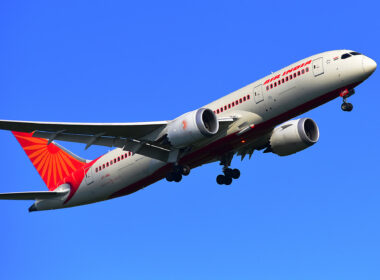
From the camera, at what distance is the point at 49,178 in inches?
1724

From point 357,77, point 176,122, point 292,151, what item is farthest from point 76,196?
point 357,77

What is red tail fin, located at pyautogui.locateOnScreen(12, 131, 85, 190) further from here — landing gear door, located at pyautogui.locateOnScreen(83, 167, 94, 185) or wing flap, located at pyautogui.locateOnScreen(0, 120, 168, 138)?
wing flap, located at pyautogui.locateOnScreen(0, 120, 168, 138)

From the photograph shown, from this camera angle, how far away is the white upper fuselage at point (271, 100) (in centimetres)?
3350

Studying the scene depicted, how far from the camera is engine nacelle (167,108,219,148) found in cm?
3400

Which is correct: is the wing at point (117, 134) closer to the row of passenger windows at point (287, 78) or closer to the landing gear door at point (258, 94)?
the landing gear door at point (258, 94)

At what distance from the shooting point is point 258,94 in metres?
34.8

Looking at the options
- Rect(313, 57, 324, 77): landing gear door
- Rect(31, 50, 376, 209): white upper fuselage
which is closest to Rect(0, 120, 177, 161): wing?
Rect(31, 50, 376, 209): white upper fuselage

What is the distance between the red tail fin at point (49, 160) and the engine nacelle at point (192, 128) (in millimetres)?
9540

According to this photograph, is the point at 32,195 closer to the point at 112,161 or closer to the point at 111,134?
the point at 112,161

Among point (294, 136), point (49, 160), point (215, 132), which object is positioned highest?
point (49, 160)

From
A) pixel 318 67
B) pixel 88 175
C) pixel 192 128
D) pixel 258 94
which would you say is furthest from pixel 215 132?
pixel 88 175

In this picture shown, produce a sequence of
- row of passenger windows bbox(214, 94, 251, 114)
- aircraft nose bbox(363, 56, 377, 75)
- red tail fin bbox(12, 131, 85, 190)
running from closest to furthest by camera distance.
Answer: aircraft nose bbox(363, 56, 377, 75), row of passenger windows bbox(214, 94, 251, 114), red tail fin bbox(12, 131, 85, 190)

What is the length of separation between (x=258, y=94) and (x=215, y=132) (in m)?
2.90

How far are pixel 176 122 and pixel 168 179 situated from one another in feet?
11.1
